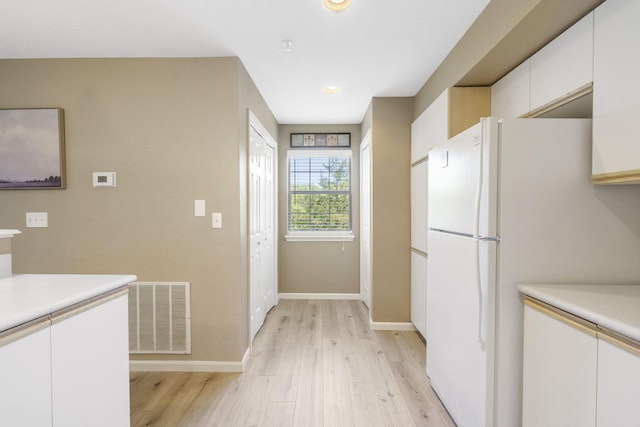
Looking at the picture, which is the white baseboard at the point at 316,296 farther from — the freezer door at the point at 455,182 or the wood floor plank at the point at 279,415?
the freezer door at the point at 455,182

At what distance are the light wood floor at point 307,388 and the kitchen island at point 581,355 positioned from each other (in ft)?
2.54

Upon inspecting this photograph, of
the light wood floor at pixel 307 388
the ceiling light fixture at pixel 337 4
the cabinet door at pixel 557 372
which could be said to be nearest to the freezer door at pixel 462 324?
the cabinet door at pixel 557 372

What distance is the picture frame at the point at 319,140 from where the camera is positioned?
175 inches

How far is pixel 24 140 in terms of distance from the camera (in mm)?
2453

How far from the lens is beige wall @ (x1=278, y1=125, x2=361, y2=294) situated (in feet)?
14.5

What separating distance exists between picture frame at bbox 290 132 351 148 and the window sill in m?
1.23

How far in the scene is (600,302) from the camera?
3.88ft

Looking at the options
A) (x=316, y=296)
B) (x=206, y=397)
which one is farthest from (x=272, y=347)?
(x=316, y=296)

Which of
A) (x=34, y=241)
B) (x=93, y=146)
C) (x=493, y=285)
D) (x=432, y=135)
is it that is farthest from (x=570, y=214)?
(x=34, y=241)

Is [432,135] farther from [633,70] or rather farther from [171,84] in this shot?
[171,84]

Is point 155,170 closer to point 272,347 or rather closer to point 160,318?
point 160,318

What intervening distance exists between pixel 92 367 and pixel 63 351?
18 centimetres

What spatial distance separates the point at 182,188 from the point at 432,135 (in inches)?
82.1

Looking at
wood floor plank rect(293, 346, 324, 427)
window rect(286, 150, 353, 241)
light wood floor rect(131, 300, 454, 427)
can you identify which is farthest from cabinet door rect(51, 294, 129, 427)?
window rect(286, 150, 353, 241)
